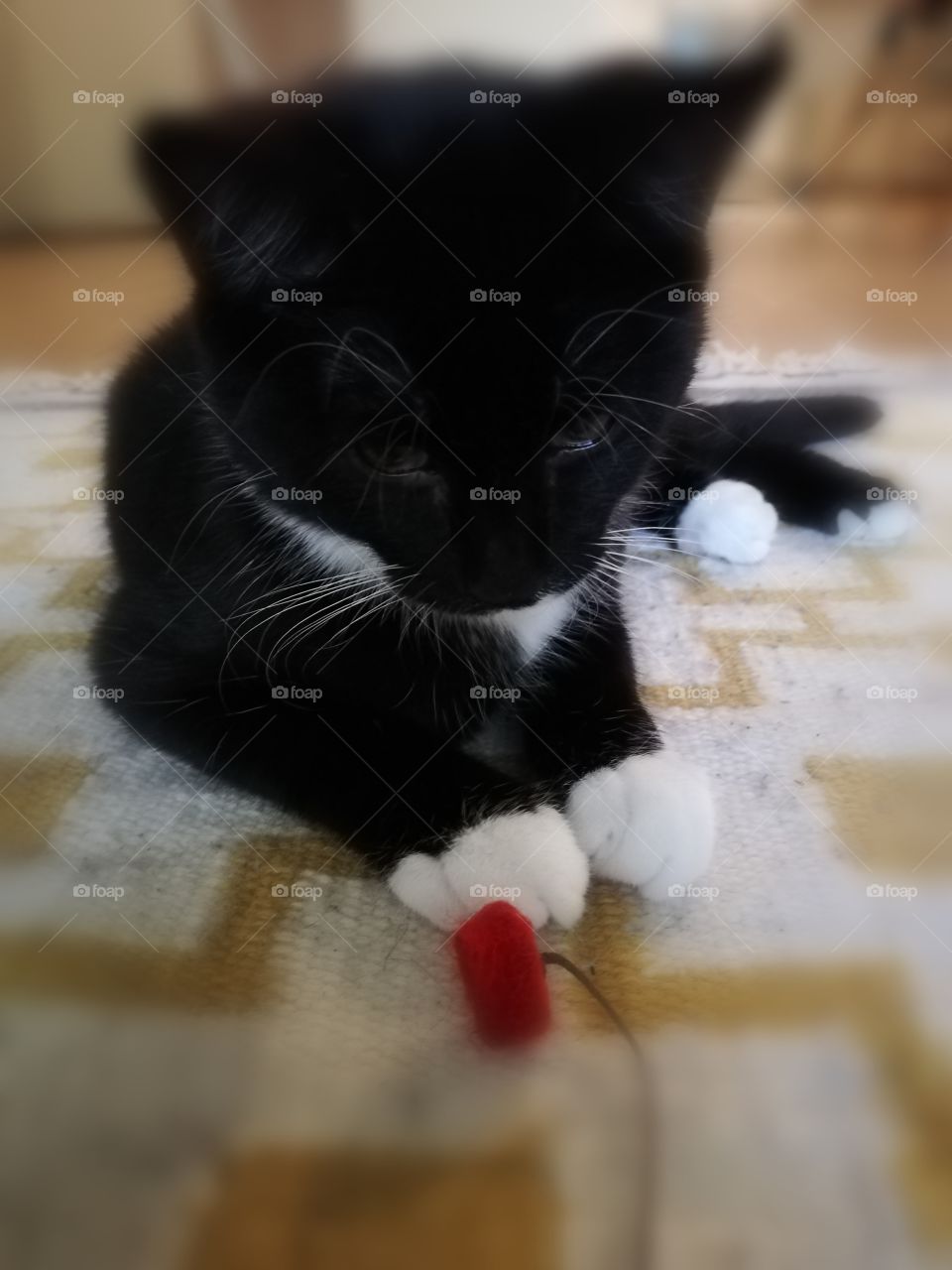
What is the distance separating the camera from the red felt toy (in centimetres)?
60

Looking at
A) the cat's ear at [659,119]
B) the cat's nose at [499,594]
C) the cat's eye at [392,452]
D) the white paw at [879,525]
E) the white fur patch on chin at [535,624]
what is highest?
the cat's ear at [659,119]

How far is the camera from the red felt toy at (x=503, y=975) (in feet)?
1.97

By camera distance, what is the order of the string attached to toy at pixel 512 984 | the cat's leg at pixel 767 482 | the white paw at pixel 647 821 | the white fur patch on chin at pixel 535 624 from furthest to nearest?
the cat's leg at pixel 767 482 < the white fur patch on chin at pixel 535 624 < the white paw at pixel 647 821 < the string attached to toy at pixel 512 984

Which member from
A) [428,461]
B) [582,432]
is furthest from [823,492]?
[428,461]

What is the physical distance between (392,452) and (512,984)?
0.39m

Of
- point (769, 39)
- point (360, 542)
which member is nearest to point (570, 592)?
point (360, 542)

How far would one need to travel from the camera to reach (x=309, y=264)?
0.64 metres

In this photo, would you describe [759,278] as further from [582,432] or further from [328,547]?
[328,547]

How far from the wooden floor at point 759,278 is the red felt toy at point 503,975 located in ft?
1.80

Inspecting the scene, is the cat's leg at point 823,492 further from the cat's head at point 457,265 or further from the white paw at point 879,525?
the cat's head at point 457,265

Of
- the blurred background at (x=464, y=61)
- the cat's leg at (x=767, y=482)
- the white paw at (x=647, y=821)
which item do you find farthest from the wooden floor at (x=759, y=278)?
the white paw at (x=647, y=821)

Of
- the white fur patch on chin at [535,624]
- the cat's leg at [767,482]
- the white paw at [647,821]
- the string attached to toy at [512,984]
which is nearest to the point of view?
the string attached to toy at [512,984]

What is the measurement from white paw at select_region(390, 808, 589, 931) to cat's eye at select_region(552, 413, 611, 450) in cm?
30

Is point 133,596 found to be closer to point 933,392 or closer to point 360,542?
point 360,542
